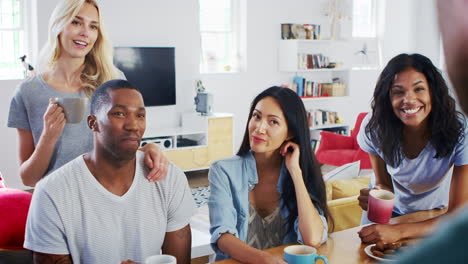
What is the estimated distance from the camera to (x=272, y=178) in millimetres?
2199

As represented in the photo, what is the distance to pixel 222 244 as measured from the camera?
1.87 m

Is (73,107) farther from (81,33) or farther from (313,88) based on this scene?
(313,88)

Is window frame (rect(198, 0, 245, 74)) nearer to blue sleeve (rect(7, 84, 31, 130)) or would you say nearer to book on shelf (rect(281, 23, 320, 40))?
book on shelf (rect(281, 23, 320, 40))

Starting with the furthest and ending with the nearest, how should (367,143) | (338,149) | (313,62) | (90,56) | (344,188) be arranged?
(313,62), (338,149), (344,188), (367,143), (90,56)

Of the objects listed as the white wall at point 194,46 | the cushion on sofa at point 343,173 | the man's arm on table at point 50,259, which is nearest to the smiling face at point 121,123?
the man's arm on table at point 50,259

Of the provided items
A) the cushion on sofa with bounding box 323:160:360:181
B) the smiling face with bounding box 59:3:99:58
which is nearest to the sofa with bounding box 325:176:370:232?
the cushion on sofa with bounding box 323:160:360:181

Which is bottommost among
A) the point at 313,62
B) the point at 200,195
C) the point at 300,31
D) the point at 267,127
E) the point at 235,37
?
the point at 200,195

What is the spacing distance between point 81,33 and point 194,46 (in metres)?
4.99

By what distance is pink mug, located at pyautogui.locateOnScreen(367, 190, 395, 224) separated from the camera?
1.85 metres

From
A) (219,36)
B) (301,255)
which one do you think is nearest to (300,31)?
(219,36)

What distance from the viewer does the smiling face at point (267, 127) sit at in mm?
2129

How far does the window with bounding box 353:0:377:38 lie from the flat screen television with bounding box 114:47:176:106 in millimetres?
3529

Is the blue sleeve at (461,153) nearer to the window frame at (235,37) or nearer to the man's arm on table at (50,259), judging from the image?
the man's arm on table at (50,259)

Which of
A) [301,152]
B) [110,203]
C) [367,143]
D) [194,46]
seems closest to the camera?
[110,203]
